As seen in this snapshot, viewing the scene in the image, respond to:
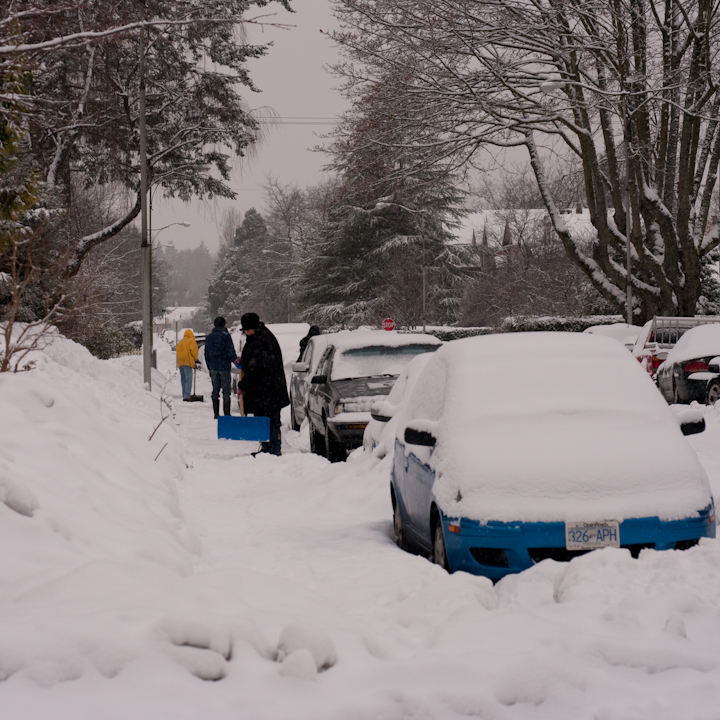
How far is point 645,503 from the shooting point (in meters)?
5.04

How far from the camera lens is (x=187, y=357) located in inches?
814

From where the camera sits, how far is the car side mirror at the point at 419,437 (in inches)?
227

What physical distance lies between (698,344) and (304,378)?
6.97 metres

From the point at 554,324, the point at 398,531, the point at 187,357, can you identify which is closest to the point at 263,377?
the point at 398,531

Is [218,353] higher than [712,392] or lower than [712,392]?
higher

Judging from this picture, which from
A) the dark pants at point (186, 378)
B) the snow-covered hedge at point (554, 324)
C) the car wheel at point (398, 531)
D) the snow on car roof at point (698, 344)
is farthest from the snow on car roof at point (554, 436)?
the snow-covered hedge at point (554, 324)

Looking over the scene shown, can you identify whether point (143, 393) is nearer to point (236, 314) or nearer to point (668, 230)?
point (668, 230)

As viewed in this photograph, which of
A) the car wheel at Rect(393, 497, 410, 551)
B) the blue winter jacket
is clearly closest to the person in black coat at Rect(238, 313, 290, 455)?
the car wheel at Rect(393, 497, 410, 551)

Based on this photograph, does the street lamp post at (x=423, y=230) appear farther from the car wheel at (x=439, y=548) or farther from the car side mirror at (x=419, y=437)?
the car wheel at (x=439, y=548)

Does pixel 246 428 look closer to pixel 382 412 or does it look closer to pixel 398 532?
pixel 382 412

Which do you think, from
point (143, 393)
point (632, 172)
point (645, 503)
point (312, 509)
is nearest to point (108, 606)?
point (645, 503)

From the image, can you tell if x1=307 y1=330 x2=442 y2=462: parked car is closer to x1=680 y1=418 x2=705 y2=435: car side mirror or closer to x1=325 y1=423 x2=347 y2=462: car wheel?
x1=325 y1=423 x2=347 y2=462: car wheel

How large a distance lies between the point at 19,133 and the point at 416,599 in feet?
21.0

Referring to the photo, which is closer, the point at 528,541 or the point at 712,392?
the point at 528,541
